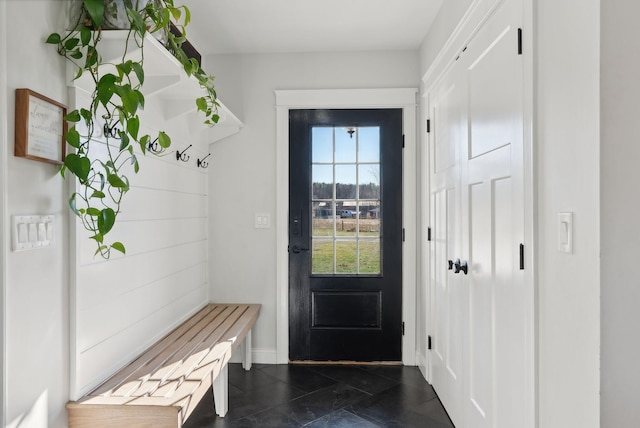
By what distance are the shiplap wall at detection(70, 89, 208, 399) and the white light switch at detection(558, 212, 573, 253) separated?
1635 mm

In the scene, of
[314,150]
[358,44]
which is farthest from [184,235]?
[358,44]

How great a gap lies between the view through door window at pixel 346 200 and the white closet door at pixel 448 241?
0.51m

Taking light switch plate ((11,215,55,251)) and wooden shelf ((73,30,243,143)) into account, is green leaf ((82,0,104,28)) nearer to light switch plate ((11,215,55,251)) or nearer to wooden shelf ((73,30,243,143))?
wooden shelf ((73,30,243,143))

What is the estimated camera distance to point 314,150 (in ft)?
9.87

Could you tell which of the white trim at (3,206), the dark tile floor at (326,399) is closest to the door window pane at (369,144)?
the dark tile floor at (326,399)

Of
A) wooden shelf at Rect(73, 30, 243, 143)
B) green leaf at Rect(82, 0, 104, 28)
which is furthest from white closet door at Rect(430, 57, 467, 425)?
green leaf at Rect(82, 0, 104, 28)

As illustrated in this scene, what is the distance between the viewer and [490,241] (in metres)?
1.66

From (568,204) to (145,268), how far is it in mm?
1883

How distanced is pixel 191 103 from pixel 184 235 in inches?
33.3

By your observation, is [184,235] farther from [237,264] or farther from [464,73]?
[464,73]

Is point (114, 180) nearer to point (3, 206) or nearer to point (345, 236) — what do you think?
point (3, 206)

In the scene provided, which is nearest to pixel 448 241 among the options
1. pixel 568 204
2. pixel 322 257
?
pixel 322 257

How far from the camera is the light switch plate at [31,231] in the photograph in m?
1.20

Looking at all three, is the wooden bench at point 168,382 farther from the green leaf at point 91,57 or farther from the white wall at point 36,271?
the green leaf at point 91,57
